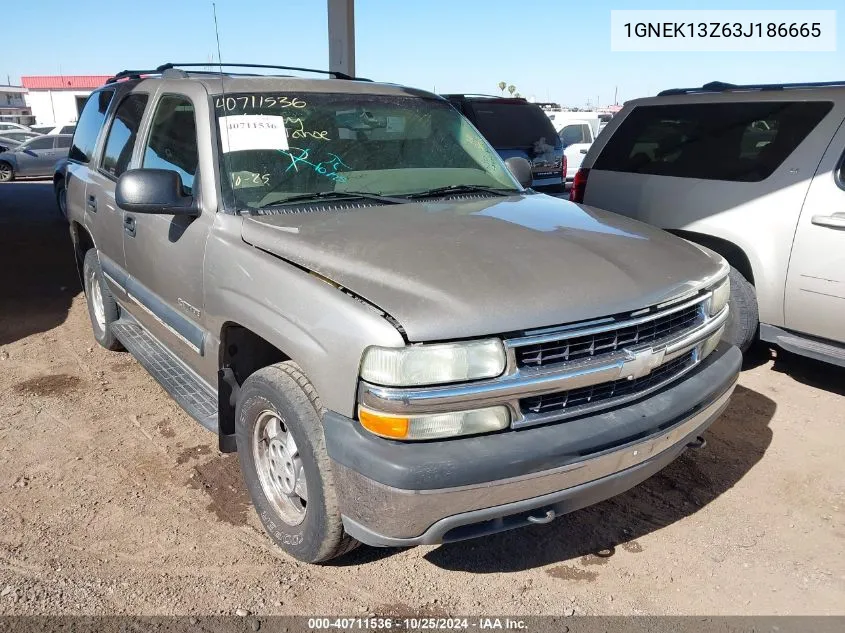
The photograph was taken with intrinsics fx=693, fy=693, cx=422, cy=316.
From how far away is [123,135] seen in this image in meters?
4.35

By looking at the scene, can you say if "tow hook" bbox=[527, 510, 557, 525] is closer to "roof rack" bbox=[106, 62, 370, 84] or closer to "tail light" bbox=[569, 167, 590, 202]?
"roof rack" bbox=[106, 62, 370, 84]

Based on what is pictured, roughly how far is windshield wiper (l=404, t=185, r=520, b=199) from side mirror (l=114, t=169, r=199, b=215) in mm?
1060

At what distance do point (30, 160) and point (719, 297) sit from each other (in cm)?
2115

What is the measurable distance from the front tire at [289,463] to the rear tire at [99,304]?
240 cm

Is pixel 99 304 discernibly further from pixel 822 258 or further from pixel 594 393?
pixel 822 258

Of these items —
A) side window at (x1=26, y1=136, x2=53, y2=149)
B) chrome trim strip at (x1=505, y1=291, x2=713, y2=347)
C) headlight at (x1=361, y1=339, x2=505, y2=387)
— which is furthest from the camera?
side window at (x1=26, y1=136, x2=53, y2=149)

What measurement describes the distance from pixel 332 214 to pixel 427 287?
905mm

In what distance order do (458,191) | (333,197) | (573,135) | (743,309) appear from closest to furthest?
(333,197) → (458,191) → (743,309) → (573,135)

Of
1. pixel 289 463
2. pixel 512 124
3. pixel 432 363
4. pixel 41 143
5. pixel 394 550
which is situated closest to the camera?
pixel 432 363

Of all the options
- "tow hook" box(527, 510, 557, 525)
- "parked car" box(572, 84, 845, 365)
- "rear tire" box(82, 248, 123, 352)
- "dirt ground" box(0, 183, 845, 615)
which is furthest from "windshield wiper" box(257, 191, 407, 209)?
"rear tire" box(82, 248, 123, 352)

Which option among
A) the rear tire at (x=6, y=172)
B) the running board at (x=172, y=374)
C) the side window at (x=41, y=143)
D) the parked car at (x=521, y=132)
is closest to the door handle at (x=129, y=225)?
A: the running board at (x=172, y=374)

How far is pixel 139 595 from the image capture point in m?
2.67

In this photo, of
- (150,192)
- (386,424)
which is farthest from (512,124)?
(386,424)

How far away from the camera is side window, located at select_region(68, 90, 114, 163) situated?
16.1ft
